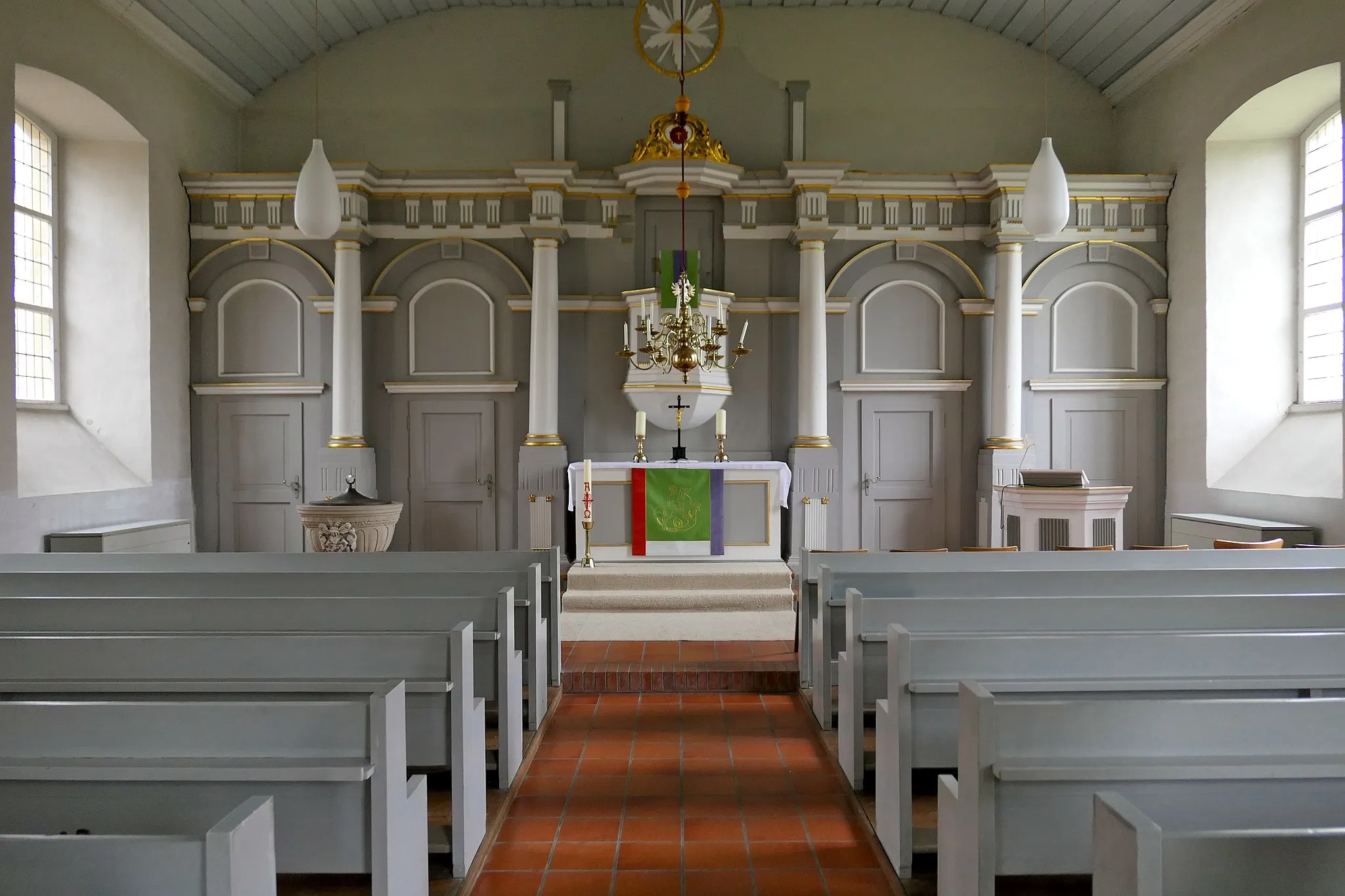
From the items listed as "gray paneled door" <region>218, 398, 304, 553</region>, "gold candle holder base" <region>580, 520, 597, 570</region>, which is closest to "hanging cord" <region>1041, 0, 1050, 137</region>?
"gold candle holder base" <region>580, 520, 597, 570</region>

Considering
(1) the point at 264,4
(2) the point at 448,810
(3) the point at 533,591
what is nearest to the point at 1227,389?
(3) the point at 533,591

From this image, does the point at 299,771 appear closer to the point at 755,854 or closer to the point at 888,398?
the point at 755,854

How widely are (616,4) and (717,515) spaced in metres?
5.14

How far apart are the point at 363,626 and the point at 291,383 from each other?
628 centimetres

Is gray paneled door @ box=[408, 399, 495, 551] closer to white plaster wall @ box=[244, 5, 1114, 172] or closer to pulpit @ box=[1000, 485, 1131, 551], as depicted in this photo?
white plaster wall @ box=[244, 5, 1114, 172]

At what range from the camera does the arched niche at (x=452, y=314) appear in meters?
8.64

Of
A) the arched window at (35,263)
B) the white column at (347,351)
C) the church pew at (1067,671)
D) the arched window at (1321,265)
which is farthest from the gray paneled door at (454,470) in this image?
the arched window at (1321,265)

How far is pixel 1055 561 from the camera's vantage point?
3998 millimetres

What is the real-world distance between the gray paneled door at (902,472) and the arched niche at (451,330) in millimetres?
3658

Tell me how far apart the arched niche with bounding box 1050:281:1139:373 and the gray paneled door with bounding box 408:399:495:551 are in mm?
5439

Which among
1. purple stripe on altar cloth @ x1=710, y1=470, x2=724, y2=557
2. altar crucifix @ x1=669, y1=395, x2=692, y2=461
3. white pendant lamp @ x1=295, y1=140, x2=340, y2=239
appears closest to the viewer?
white pendant lamp @ x1=295, y1=140, x2=340, y2=239

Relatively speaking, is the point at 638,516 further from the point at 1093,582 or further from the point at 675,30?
the point at 1093,582

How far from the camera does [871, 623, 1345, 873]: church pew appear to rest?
2.33m

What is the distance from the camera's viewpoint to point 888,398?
8766mm
